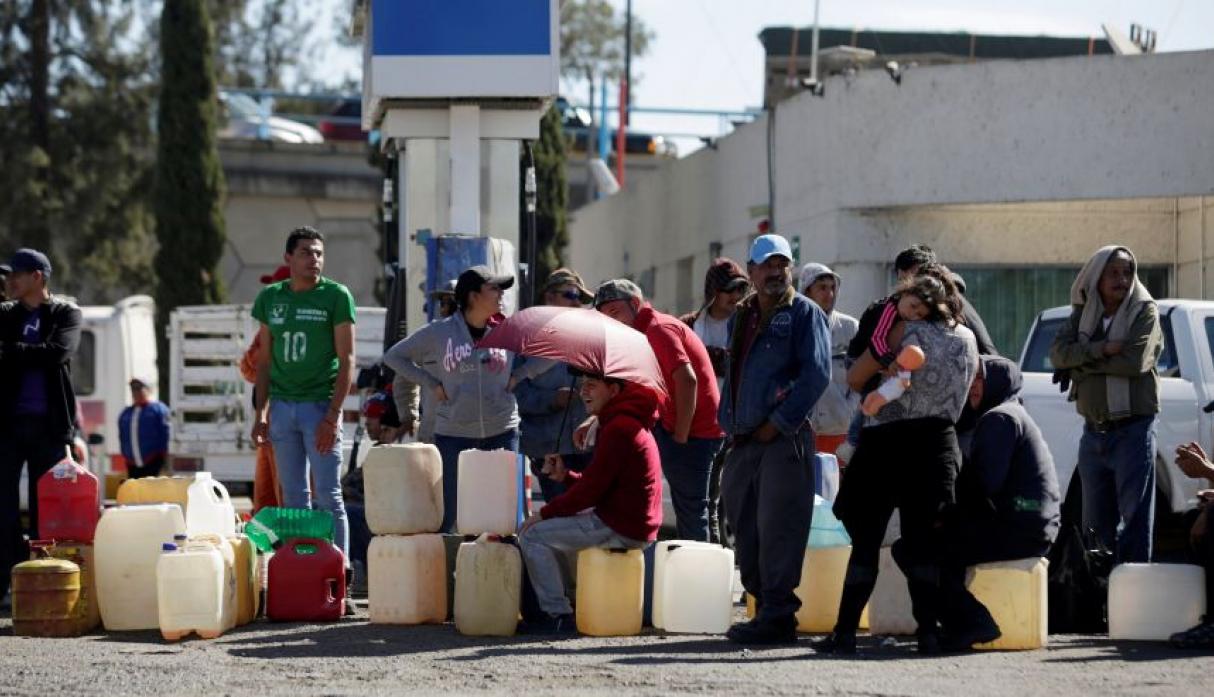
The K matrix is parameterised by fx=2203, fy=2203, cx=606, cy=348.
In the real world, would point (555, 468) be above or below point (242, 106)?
below

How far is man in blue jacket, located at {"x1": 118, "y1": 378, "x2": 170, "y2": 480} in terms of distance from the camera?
22.2 m

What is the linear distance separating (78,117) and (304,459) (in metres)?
32.0

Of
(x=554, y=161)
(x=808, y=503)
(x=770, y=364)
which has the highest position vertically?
(x=554, y=161)

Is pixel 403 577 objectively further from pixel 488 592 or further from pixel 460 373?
pixel 460 373

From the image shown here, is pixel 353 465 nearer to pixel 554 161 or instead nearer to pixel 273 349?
pixel 273 349

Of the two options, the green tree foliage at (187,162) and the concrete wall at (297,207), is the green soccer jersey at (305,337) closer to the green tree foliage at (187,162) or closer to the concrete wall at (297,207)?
the green tree foliage at (187,162)

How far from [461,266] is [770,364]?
14.9 feet

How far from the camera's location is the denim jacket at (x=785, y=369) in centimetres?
1059

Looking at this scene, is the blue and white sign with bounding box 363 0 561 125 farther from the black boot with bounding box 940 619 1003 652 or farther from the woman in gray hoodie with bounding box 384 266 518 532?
the black boot with bounding box 940 619 1003 652

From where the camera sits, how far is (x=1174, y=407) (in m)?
15.0

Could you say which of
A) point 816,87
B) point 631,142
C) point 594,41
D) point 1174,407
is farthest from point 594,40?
point 1174,407

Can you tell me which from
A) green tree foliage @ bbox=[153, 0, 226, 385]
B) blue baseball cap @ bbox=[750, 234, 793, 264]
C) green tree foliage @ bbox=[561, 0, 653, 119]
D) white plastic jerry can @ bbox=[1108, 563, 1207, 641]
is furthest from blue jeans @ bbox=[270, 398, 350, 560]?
green tree foliage @ bbox=[561, 0, 653, 119]

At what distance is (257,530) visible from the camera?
12.5 metres

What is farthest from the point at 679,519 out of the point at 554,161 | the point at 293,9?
the point at 293,9
